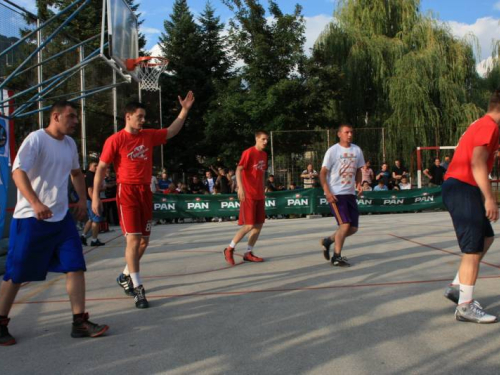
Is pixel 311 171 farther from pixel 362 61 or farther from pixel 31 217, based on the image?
pixel 31 217

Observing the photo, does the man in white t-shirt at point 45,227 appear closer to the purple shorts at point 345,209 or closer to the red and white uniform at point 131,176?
the red and white uniform at point 131,176

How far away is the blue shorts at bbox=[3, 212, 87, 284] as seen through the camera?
157 inches

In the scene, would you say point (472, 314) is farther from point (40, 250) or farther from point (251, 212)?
point (251, 212)

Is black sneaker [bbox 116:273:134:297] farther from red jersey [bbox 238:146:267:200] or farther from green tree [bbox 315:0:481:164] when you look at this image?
green tree [bbox 315:0:481:164]

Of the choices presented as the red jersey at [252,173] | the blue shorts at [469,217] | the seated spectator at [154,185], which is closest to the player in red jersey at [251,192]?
the red jersey at [252,173]

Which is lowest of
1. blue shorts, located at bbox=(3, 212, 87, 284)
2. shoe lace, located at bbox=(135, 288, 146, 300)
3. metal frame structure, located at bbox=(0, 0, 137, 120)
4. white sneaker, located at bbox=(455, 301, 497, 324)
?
white sneaker, located at bbox=(455, 301, 497, 324)

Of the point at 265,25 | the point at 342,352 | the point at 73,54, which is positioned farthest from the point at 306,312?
the point at 265,25

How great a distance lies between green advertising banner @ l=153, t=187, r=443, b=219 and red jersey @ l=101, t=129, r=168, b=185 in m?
10.6

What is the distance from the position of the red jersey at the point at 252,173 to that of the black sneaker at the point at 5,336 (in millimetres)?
4114

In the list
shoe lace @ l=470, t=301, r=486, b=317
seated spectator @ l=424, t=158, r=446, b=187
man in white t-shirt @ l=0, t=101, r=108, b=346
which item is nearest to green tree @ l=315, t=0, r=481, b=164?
seated spectator @ l=424, t=158, r=446, b=187

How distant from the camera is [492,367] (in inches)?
127

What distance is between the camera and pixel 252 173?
7.60 metres

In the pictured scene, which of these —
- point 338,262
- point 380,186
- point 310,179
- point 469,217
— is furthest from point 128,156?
point 380,186

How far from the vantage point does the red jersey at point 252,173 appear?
24.9 ft
